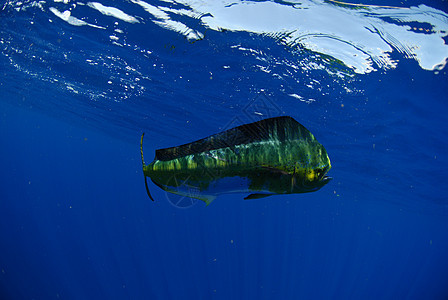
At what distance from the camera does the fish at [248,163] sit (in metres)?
0.58

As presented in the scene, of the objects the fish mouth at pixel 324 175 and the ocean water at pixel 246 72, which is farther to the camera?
the ocean water at pixel 246 72

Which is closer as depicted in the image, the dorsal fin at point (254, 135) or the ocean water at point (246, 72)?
the dorsal fin at point (254, 135)

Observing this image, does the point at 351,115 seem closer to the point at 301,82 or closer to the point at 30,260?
the point at 301,82

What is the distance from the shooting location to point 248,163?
1.91 feet

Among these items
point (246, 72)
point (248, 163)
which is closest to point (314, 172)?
point (248, 163)

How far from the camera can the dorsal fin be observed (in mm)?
621

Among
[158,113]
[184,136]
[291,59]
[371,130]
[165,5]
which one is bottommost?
[184,136]

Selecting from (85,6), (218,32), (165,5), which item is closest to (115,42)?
(85,6)

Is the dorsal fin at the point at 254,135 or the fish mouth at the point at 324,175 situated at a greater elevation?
the dorsal fin at the point at 254,135

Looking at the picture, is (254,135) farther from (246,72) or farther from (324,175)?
(246,72)

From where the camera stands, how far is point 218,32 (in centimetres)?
970

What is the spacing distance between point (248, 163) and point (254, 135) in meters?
0.08

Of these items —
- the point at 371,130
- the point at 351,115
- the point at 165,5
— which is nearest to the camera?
the point at 165,5

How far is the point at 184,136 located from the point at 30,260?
19034 millimetres
